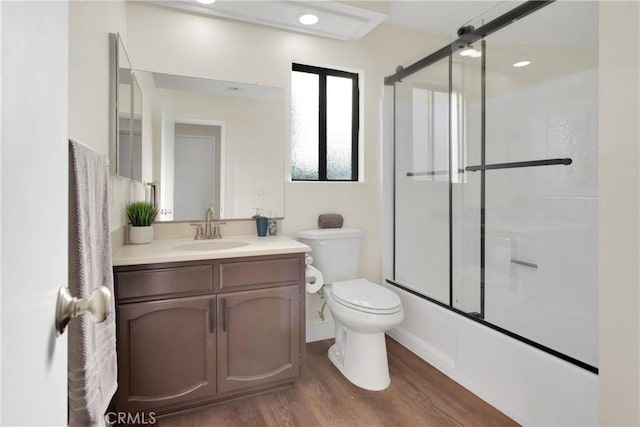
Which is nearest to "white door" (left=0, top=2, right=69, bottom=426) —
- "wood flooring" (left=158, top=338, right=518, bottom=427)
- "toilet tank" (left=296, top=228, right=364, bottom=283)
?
"wood flooring" (left=158, top=338, right=518, bottom=427)

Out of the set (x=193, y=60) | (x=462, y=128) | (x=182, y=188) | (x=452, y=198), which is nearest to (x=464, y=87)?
(x=462, y=128)

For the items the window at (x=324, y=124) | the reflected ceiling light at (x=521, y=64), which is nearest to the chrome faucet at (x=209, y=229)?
the window at (x=324, y=124)

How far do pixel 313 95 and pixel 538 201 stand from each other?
170 centimetres

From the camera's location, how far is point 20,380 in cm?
35

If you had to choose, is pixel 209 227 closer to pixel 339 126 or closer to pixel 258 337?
pixel 258 337

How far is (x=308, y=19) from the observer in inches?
86.4

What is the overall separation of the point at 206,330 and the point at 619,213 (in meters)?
1.75

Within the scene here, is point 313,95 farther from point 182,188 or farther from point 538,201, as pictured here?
point 538,201

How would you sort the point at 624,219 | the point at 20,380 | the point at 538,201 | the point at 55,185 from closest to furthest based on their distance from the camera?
the point at 20,380 < the point at 55,185 < the point at 624,219 < the point at 538,201

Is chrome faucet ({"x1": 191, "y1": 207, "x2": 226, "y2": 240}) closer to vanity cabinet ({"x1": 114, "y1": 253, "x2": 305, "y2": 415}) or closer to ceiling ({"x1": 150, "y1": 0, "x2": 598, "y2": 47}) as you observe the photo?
vanity cabinet ({"x1": 114, "y1": 253, "x2": 305, "y2": 415})

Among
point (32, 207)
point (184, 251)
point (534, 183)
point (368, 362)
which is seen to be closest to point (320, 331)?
point (368, 362)

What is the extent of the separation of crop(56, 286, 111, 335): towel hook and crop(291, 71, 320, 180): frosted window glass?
2097 mm

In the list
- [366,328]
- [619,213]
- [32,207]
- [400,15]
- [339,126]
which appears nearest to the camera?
[32,207]

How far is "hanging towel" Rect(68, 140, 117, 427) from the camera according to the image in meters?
0.76
